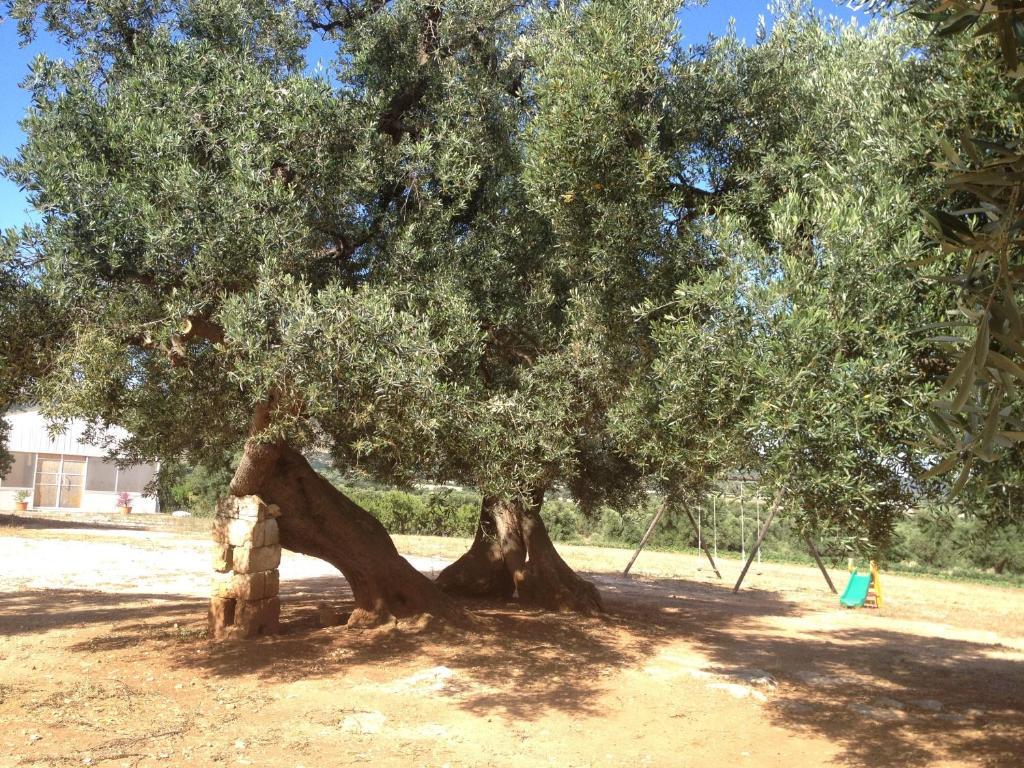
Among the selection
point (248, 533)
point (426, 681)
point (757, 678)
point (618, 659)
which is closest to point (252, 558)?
point (248, 533)

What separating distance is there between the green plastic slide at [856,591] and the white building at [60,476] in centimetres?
3378

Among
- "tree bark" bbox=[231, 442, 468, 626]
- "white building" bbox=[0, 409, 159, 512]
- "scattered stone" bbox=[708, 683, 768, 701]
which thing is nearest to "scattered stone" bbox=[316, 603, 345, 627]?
"tree bark" bbox=[231, 442, 468, 626]

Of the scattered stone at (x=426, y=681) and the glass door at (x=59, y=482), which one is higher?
the glass door at (x=59, y=482)

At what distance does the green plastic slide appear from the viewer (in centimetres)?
2058

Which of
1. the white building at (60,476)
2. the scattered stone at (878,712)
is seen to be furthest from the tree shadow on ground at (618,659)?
the white building at (60,476)

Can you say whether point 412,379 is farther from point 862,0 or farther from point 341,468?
point 341,468

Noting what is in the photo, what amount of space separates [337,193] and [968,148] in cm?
847

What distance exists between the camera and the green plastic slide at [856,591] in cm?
2058

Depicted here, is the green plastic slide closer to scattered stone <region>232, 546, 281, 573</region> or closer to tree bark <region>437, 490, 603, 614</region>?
tree bark <region>437, 490, 603, 614</region>

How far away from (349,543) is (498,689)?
384 centimetres

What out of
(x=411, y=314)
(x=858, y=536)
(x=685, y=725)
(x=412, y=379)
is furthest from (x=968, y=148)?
(x=685, y=725)

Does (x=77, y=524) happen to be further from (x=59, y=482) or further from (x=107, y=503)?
(x=107, y=503)

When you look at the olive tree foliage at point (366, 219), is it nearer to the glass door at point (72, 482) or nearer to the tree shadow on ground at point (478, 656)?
the tree shadow on ground at point (478, 656)

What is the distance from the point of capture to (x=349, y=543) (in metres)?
13.1
